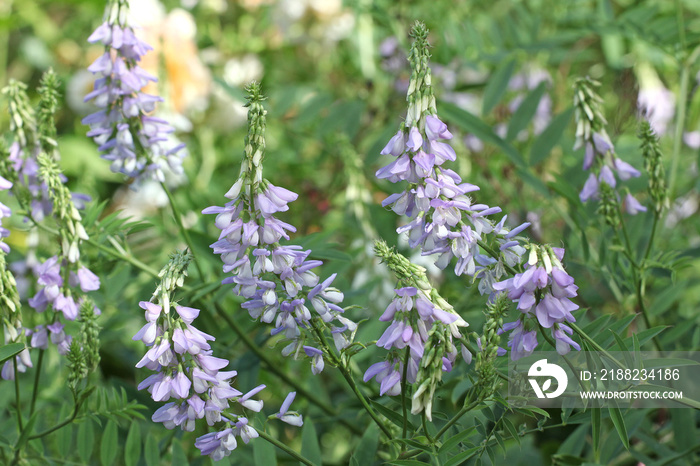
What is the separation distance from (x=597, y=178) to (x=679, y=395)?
0.38 meters

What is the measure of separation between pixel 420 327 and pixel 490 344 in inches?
3.0

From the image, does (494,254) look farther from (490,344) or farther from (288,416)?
(288,416)

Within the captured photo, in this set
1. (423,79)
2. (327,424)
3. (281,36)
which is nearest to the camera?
(423,79)

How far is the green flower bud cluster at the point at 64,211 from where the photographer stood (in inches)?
34.2

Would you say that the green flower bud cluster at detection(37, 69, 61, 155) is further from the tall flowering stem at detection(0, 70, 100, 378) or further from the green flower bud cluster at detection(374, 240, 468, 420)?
the green flower bud cluster at detection(374, 240, 468, 420)

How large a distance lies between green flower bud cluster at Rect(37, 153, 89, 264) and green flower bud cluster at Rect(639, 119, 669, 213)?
2.63 ft

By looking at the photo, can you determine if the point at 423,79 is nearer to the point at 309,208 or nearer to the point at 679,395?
the point at 679,395

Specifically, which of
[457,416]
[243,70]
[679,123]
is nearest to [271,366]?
[457,416]

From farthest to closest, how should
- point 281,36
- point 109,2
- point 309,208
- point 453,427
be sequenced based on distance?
point 281,36
point 309,208
point 109,2
point 453,427

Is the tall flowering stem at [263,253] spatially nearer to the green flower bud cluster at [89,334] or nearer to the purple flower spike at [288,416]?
the purple flower spike at [288,416]

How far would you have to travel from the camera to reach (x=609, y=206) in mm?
985

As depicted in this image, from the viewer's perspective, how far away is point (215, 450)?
0.72 m

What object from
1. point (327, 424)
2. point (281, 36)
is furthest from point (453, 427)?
point (281, 36)

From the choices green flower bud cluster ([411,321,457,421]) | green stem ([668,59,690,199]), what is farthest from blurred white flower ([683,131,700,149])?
green flower bud cluster ([411,321,457,421])
